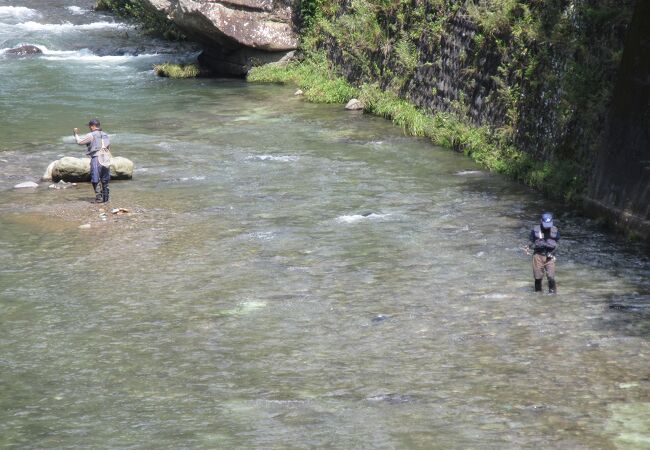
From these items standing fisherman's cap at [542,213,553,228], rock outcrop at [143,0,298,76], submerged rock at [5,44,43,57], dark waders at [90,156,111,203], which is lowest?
dark waders at [90,156,111,203]

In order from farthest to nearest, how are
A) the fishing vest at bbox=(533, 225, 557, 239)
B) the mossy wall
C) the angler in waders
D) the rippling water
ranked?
the angler in waders → the mossy wall → the fishing vest at bbox=(533, 225, 557, 239) → the rippling water

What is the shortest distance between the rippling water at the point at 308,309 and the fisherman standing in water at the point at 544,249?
38cm

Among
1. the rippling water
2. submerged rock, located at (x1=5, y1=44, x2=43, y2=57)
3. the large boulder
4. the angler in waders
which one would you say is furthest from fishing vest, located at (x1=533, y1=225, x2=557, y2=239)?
submerged rock, located at (x1=5, y1=44, x2=43, y2=57)

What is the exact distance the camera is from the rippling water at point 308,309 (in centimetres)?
1061

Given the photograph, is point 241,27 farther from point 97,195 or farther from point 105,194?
point 105,194

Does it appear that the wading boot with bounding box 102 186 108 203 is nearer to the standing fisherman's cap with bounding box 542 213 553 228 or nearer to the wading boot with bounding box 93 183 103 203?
the wading boot with bounding box 93 183 103 203

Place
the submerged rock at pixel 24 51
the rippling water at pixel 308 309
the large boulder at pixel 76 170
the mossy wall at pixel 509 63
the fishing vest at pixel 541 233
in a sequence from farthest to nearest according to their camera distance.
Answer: the submerged rock at pixel 24 51 → the large boulder at pixel 76 170 → the mossy wall at pixel 509 63 → the fishing vest at pixel 541 233 → the rippling water at pixel 308 309

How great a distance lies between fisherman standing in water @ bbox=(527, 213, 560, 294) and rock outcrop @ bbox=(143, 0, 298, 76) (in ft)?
78.6

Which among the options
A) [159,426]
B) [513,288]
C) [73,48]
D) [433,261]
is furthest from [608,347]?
[73,48]

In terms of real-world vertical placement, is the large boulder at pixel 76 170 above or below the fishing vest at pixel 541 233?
below

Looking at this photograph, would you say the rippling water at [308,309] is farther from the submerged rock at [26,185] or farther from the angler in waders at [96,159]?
the angler in waders at [96,159]

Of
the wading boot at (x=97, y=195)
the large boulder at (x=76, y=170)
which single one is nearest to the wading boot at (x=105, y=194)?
the wading boot at (x=97, y=195)

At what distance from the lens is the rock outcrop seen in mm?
35812

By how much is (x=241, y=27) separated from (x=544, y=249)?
24167 millimetres
